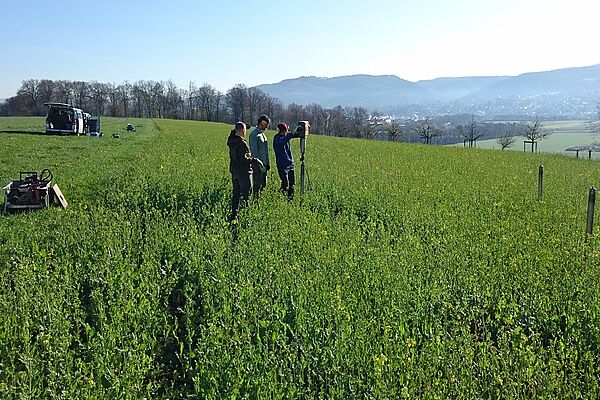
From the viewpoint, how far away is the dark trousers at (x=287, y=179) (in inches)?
454

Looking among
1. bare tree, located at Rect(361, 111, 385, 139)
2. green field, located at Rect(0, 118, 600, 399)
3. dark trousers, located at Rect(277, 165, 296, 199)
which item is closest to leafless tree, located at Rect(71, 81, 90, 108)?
bare tree, located at Rect(361, 111, 385, 139)

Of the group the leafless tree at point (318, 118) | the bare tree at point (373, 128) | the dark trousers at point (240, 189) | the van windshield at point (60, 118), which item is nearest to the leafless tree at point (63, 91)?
the leafless tree at point (318, 118)

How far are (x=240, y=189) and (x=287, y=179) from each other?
67.5 inches

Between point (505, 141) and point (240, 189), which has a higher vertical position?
point (505, 141)

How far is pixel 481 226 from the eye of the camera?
8945 mm

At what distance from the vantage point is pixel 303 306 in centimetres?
520

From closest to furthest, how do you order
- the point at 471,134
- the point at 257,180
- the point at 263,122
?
the point at 263,122, the point at 257,180, the point at 471,134

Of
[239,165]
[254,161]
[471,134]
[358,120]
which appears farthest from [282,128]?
[358,120]

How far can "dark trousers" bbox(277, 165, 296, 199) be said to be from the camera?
11.5 metres

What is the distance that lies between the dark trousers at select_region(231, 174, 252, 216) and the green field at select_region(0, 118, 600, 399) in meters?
0.33

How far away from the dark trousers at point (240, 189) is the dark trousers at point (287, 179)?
1507mm

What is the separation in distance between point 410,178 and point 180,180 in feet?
23.4

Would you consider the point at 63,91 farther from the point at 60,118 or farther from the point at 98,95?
the point at 60,118

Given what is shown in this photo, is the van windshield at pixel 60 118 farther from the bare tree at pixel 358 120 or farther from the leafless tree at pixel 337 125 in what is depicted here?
the leafless tree at pixel 337 125
